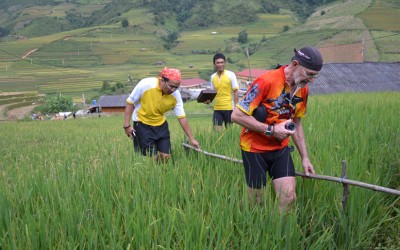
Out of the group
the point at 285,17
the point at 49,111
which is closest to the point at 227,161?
the point at 49,111

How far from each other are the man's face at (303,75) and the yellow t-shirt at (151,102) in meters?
2.18

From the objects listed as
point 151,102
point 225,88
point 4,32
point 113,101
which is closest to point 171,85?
point 151,102

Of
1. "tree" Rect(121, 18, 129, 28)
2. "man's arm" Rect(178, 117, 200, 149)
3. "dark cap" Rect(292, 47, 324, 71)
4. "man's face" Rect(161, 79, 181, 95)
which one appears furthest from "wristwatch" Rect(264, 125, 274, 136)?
"tree" Rect(121, 18, 129, 28)

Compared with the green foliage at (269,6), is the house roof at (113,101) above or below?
below

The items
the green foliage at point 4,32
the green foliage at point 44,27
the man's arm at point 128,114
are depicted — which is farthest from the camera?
the green foliage at point 4,32

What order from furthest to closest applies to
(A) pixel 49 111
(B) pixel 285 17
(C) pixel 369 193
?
(B) pixel 285 17, (A) pixel 49 111, (C) pixel 369 193

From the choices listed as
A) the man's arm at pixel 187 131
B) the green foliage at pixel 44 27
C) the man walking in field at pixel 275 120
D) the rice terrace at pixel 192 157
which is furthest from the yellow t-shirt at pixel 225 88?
the green foliage at pixel 44 27

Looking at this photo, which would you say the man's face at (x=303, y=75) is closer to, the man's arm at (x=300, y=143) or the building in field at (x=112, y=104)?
the man's arm at (x=300, y=143)

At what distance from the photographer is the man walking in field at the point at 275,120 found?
3080mm

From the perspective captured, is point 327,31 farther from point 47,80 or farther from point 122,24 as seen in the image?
point 122,24

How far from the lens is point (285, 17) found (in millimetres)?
107750

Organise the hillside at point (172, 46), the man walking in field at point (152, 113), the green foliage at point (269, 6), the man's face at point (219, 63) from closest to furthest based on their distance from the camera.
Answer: the man walking in field at point (152, 113)
the man's face at point (219, 63)
the hillside at point (172, 46)
the green foliage at point (269, 6)

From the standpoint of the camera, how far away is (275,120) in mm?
3279

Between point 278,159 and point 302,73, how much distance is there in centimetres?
67
